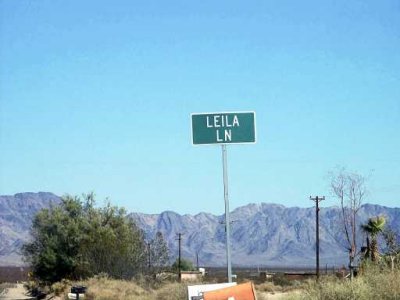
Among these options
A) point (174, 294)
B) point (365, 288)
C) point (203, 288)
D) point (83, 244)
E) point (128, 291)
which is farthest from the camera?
point (83, 244)

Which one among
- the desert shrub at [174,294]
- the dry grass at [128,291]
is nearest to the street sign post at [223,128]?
the desert shrub at [174,294]

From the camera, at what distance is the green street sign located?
507 inches

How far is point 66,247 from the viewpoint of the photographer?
175 feet

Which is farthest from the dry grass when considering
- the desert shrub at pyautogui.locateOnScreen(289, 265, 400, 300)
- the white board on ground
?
the white board on ground

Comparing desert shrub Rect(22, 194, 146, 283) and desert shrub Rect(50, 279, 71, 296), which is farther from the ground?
desert shrub Rect(22, 194, 146, 283)

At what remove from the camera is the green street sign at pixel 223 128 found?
12.9 m

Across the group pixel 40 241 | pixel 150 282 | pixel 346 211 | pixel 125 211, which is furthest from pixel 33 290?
pixel 346 211

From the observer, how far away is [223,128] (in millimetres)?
12922

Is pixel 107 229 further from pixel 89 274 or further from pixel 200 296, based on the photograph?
pixel 200 296

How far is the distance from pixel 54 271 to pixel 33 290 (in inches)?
250

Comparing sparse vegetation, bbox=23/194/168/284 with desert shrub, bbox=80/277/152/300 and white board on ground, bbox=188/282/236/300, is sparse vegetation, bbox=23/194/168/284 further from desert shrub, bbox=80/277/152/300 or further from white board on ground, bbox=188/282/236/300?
white board on ground, bbox=188/282/236/300

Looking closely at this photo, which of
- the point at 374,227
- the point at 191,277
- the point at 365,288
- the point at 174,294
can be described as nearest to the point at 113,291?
the point at 174,294

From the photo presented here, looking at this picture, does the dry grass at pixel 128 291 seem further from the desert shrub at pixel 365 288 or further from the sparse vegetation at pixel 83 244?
the desert shrub at pixel 365 288

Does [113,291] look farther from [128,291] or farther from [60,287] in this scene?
[60,287]
